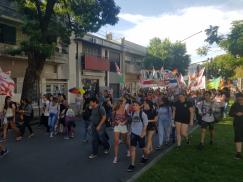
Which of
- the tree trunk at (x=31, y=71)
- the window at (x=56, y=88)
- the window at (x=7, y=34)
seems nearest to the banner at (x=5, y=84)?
the tree trunk at (x=31, y=71)

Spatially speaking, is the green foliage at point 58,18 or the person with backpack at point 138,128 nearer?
the person with backpack at point 138,128

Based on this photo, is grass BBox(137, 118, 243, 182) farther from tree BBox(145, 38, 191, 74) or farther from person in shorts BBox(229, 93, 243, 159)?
tree BBox(145, 38, 191, 74)

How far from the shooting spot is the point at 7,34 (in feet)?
69.4

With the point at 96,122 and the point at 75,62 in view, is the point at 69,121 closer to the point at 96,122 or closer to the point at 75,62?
the point at 96,122

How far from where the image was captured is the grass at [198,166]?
23.0 ft

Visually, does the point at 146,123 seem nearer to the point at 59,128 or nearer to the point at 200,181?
the point at 200,181

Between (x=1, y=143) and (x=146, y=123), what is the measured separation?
4.37 meters

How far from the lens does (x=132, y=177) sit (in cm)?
716

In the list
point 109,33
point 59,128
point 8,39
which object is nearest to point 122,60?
point 109,33

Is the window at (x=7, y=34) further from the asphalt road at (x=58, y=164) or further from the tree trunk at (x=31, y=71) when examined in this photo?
the asphalt road at (x=58, y=164)

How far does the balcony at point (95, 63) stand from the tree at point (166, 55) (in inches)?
374

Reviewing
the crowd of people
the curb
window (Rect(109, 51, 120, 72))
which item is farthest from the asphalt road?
window (Rect(109, 51, 120, 72))

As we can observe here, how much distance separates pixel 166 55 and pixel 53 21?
85.9 ft

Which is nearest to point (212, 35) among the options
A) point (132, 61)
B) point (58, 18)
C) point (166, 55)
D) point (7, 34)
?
point (58, 18)
